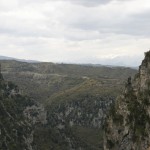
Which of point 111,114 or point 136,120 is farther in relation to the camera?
point 111,114

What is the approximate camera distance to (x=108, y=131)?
132 metres

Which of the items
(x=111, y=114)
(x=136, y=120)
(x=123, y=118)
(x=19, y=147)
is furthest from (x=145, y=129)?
(x=19, y=147)

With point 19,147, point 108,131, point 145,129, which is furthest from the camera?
point 19,147

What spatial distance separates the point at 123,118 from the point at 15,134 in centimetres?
8244

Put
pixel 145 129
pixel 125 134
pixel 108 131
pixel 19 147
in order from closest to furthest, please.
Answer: pixel 145 129 < pixel 125 134 < pixel 108 131 < pixel 19 147

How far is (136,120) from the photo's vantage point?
386ft

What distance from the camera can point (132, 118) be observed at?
12056 cm

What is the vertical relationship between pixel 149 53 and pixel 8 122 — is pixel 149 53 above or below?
above

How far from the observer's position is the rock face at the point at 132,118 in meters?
114

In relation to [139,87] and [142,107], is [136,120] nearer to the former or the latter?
[142,107]

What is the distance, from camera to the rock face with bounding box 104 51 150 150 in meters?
114

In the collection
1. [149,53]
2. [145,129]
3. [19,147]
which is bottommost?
[19,147]

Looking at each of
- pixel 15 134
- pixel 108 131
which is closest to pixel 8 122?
pixel 15 134

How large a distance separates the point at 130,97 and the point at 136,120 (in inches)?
461
